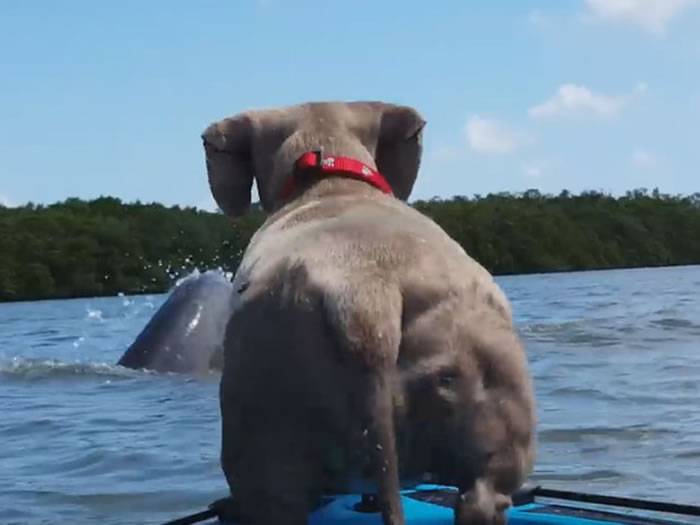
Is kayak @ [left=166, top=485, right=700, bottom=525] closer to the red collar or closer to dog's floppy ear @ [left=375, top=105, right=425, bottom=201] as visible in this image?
the red collar

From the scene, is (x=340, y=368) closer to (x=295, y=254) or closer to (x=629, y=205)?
(x=295, y=254)

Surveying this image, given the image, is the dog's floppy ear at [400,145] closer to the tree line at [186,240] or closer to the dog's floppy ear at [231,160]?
the dog's floppy ear at [231,160]

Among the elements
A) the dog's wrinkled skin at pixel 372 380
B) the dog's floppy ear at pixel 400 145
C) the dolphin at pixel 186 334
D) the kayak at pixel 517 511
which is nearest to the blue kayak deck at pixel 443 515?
the kayak at pixel 517 511

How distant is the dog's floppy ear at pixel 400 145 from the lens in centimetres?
415

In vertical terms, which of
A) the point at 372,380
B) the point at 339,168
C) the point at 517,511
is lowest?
the point at 517,511

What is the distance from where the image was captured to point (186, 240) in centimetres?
4544

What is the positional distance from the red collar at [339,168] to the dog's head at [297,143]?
0.11m

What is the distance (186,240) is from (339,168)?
4202cm

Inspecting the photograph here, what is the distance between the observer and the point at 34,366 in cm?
1169

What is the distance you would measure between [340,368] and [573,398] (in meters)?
5.16

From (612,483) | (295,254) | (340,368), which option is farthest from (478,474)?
(612,483)

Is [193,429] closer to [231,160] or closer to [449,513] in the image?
[231,160]

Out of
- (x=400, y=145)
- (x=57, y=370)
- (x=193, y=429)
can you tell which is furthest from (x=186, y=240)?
(x=400, y=145)

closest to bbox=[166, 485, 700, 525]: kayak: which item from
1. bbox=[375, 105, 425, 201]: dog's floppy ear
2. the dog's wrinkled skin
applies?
the dog's wrinkled skin
